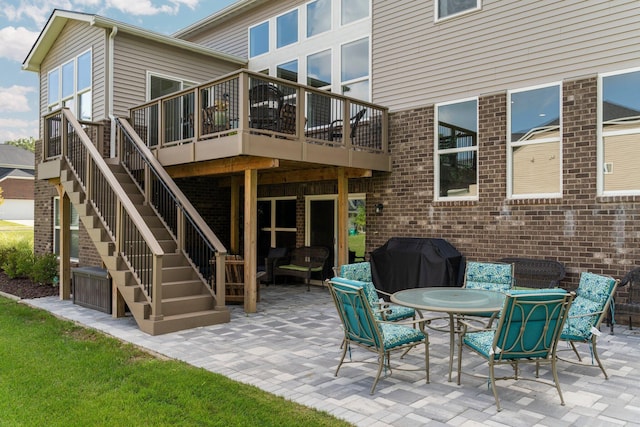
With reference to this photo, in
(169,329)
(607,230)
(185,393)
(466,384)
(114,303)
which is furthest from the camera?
(114,303)

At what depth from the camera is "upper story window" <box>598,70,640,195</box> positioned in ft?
22.9

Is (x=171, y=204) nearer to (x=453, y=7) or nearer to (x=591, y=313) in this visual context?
(x=453, y=7)

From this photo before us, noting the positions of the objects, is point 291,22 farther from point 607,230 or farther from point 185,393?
point 185,393

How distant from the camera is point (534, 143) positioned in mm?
8000

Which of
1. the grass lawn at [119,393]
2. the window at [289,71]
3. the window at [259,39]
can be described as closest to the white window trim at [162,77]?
the window at [259,39]

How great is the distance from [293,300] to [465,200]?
12.4ft

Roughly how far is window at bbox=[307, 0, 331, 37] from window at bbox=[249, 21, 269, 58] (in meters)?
1.58

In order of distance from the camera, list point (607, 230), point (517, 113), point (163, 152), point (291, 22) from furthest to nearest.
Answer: point (291, 22), point (163, 152), point (517, 113), point (607, 230)

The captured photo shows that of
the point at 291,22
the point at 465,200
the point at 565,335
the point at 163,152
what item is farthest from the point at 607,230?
the point at 291,22

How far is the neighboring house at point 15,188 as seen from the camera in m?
39.7

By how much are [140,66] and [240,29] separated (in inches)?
140

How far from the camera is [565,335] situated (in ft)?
16.0

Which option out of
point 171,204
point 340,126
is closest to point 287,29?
point 340,126

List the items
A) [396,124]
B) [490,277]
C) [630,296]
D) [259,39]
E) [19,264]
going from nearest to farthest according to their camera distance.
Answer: [490,277]
[630,296]
[396,124]
[19,264]
[259,39]
